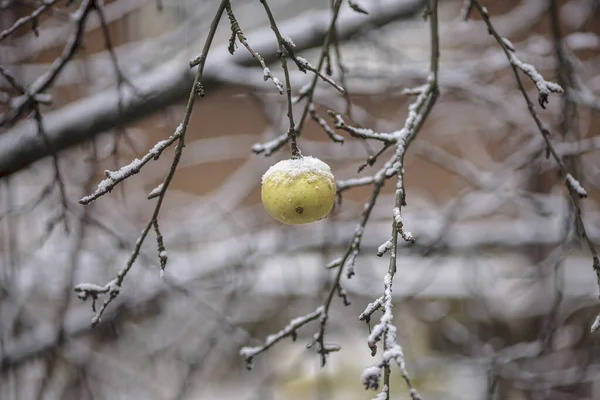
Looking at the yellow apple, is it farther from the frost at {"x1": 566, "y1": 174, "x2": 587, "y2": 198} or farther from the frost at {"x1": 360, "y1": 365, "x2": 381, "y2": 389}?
the frost at {"x1": 566, "y1": 174, "x2": 587, "y2": 198}

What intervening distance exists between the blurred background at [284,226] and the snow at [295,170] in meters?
0.58

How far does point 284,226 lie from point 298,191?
106 inches

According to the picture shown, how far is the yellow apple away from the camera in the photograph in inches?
30.6

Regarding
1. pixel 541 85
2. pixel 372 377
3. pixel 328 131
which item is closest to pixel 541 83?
pixel 541 85

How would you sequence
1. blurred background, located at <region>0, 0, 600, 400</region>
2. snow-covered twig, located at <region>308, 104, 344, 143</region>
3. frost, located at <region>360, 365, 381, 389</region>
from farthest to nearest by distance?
1. blurred background, located at <region>0, 0, 600, 400</region>
2. snow-covered twig, located at <region>308, 104, 344, 143</region>
3. frost, located at <region>360, 365, 381, 389</region>

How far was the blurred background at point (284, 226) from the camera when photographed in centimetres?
186

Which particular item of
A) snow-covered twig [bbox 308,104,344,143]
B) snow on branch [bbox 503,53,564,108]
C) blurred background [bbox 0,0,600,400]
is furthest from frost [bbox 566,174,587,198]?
blurred background [bbox 0,0,600,400]

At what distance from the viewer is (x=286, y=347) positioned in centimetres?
447

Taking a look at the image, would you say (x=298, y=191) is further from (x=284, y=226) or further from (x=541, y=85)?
(x=284, y=226)

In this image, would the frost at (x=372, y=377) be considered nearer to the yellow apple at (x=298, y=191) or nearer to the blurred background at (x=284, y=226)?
the yellow apple at (x=298, y=191)

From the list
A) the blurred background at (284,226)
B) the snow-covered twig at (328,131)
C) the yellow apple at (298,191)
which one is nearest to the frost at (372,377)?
the yellow apple at (298,191)

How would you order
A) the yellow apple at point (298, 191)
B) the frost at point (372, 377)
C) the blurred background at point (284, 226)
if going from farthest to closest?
1. the blurred background at point (284, 226)
2. the yellow apple at point (298, 191)
3. the frost at point (372, 377)

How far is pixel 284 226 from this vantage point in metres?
3.46

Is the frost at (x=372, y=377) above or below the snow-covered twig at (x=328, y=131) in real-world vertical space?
below
